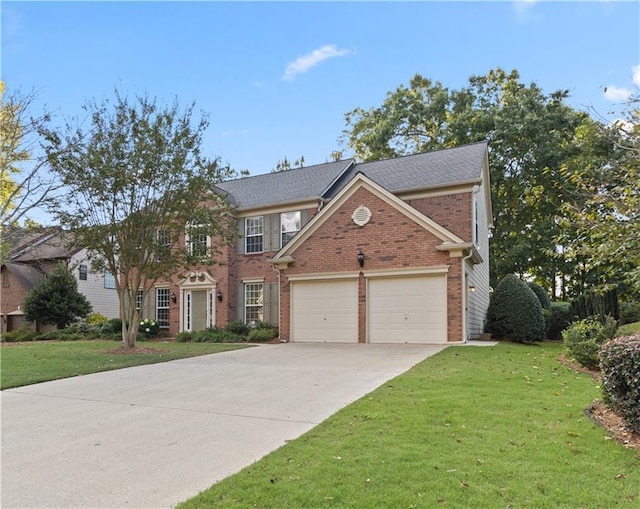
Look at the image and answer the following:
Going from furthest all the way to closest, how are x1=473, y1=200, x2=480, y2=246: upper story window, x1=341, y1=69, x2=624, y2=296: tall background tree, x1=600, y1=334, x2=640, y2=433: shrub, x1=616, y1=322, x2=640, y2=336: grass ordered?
x1=341, y1=69, x2=624, y2=296: tall background tree < x1=473, y1=200, x2=480, y2=246: upper story window < x1=616, y1=322, x2=640, y2=336: grass < x1=600, y1=334, x2=640, y2=433: shrub

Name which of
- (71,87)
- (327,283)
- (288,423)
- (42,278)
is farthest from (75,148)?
(42,278)

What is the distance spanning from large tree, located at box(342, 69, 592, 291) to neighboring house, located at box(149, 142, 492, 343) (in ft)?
15.3

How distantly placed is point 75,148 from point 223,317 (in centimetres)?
952

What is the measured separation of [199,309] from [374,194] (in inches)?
413

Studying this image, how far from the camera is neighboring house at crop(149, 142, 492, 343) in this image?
14.6 m

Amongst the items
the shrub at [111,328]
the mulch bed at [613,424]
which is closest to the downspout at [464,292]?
the mulch bed at [613,424]

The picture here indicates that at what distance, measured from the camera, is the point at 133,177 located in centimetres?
1340

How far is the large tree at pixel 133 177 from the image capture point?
43.8ft

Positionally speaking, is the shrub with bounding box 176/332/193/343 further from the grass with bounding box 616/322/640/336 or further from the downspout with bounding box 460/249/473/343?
the grass with bounding box 616/322/640/336

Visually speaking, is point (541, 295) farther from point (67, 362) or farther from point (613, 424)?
point (67, 362)

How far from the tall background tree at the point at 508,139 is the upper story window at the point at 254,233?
1130cm

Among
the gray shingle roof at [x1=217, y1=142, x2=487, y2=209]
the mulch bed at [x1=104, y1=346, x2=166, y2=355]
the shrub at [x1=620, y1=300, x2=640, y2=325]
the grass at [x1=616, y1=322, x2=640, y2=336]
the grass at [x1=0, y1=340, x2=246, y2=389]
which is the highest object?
the gray shingle roof at [x1=217, y1=142, x2=487, y2=209]

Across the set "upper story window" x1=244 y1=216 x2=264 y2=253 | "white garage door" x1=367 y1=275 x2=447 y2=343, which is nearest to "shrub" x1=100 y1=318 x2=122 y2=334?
"upper story window" x1=244 y1=216 x2=264 y2=253

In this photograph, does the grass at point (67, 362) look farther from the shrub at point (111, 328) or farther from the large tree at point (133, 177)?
the shrub at point (111, 328)
